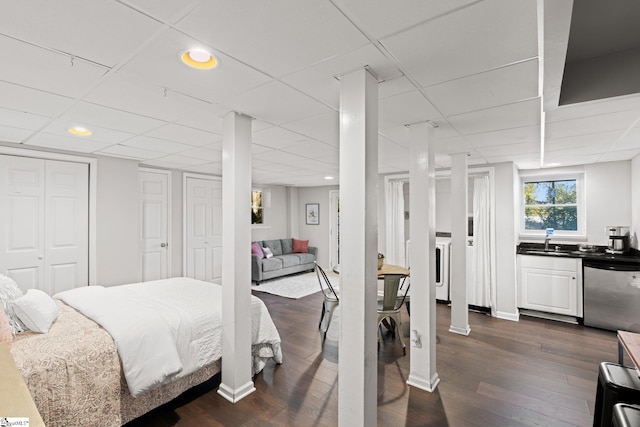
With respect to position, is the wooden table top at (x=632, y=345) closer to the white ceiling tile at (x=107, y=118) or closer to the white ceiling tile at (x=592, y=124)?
the white ceiling tile at (x=592, y=124)

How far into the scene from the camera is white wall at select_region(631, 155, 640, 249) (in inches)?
157

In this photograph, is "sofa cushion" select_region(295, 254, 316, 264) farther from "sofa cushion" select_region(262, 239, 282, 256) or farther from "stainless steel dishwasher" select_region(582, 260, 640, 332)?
"stainless steel dishwasher" select_region(582, 260, 640, 332)

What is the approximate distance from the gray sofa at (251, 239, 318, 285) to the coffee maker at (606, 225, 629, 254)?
5.61m

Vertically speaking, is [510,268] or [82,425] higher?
[510,268]

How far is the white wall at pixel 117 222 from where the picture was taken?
4.19 m

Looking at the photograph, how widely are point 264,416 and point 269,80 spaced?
2.34 m

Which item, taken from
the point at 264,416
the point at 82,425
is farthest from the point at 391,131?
the point at 82,425

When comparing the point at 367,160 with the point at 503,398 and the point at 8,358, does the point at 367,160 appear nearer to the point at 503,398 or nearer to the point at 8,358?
the point at 8,358

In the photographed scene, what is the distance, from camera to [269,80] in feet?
6.05

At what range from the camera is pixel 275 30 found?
52.9 inches

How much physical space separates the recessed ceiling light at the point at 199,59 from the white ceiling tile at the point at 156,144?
1898mm

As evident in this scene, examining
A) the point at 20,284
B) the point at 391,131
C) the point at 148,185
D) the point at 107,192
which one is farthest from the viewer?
the point at 148,185

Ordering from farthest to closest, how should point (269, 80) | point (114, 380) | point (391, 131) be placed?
1. point (391, 131)
2. point (114, 380)
3. point (269, 80)

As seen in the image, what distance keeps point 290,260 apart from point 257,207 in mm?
1597
